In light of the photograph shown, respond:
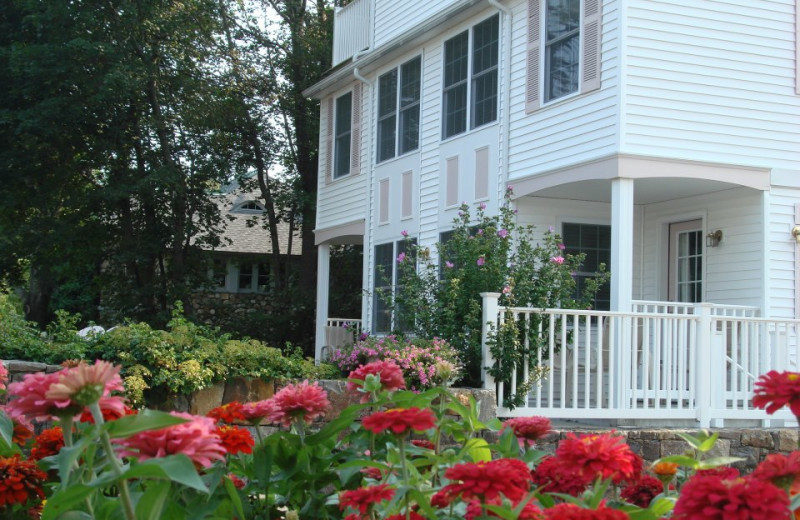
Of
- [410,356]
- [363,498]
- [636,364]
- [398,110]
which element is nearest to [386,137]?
[398,110]

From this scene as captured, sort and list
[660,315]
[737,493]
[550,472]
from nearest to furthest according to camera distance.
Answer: [737,493] < [550,472] < [660,315]

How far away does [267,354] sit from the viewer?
8797mm

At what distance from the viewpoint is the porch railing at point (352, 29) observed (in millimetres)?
17625

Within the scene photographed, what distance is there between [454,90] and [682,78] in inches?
169

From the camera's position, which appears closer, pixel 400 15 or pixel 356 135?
pixel 400 15

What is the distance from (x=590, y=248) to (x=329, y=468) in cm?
1058

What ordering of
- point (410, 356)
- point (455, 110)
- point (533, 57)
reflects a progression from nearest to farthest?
point (410, 356) → point (533, 57) → point (455, 110)

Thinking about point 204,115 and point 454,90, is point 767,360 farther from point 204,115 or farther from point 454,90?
point 204,115

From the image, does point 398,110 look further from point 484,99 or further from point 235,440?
point 235,440

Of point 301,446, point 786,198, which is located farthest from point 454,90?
point 301,446

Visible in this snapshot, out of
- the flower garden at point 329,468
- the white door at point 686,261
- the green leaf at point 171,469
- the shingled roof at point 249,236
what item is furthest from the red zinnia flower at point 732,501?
the shingled roof at point 249,236

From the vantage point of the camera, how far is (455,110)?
47.6 feet

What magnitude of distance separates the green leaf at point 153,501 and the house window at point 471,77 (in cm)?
1182

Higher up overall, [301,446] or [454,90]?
[454,90]
